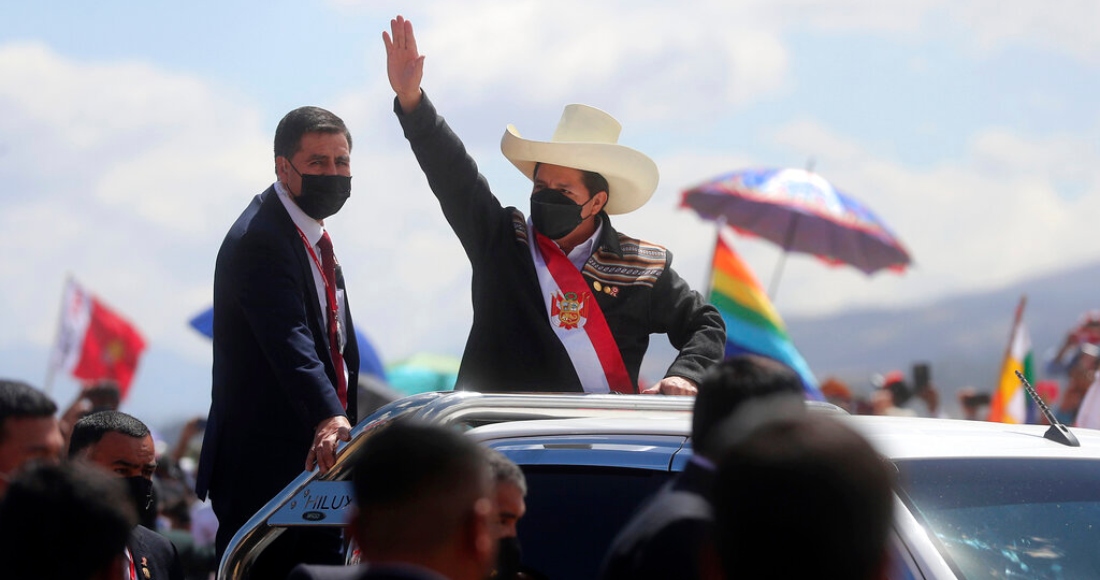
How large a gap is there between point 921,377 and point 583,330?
9.70 m

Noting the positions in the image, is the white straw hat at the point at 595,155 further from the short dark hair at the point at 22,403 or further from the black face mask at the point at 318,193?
the short dark hair at the point at 22,403

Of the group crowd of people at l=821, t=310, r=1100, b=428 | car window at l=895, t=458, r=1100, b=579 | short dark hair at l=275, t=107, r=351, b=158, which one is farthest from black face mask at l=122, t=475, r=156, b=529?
crowd of people at l=821, t=310, r=1100, b=428

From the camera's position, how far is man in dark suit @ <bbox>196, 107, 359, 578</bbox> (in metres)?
4.71

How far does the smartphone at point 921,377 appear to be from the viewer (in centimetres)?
1398

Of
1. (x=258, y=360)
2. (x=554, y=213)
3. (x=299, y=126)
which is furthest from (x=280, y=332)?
(x=554, y=213)

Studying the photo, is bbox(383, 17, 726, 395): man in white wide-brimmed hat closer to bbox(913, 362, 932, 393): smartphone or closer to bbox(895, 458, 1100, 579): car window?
bbox(895, 458, 1100, 579): car window

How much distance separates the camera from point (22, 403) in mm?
3152

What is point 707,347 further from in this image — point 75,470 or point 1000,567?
point 75,470

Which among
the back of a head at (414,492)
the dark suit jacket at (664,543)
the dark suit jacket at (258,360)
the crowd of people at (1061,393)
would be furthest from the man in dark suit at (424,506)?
the crowd of people at (1061,393)

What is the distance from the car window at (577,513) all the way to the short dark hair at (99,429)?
1668mm

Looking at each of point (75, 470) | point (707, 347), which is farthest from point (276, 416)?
point (75, 470)

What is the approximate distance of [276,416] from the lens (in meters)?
4.85

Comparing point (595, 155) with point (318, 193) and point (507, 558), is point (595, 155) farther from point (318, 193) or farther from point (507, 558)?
point (507, 558)

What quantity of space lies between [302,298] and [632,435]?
5.53ft
